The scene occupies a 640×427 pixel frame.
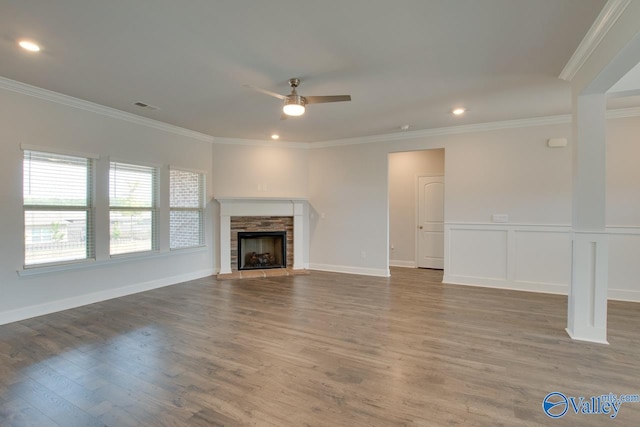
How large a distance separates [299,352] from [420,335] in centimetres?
127

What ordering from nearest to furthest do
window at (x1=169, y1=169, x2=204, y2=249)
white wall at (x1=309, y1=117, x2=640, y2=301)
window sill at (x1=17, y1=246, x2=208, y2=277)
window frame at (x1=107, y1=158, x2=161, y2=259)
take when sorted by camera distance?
→ window sill at (x1=17, y1=246, x2=208, y2=277)
white wall at (x1=309, y1=117, x2=640, y2=301)
window frame at (x1=107, y1=158, x2=161, y2=259)
window at (x1=169, y1=169, x2=204, y2=249)

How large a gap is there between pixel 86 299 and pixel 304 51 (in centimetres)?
427

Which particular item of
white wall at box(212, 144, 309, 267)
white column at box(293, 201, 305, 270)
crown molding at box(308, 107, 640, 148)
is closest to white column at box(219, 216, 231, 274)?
white wall at box(212, 144, 309, 267)

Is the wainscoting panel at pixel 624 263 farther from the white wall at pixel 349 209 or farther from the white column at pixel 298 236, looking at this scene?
the white column at pixel 298 236

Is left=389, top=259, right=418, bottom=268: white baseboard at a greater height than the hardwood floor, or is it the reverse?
left=389, top=259, right=418, bottom=268: white baseboard

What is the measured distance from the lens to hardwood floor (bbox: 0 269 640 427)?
1.97 meters

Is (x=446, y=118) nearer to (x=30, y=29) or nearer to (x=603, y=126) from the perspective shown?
(x=603, y=126)

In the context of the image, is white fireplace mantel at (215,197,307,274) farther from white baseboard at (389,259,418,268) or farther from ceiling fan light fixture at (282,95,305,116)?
ceiling fan light fixture at (282,95,305,116)

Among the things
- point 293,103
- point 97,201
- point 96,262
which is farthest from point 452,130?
point 96,262

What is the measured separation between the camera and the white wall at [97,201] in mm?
3535

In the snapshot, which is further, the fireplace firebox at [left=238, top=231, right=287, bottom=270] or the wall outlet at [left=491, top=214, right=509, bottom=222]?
the fireplace firebox at [left=238, top=231, right=287, bottom=270]

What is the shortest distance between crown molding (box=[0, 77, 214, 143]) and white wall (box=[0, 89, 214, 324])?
5cm

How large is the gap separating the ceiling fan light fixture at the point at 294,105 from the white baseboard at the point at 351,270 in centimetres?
385

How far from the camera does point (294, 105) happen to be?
3158 millimetres
